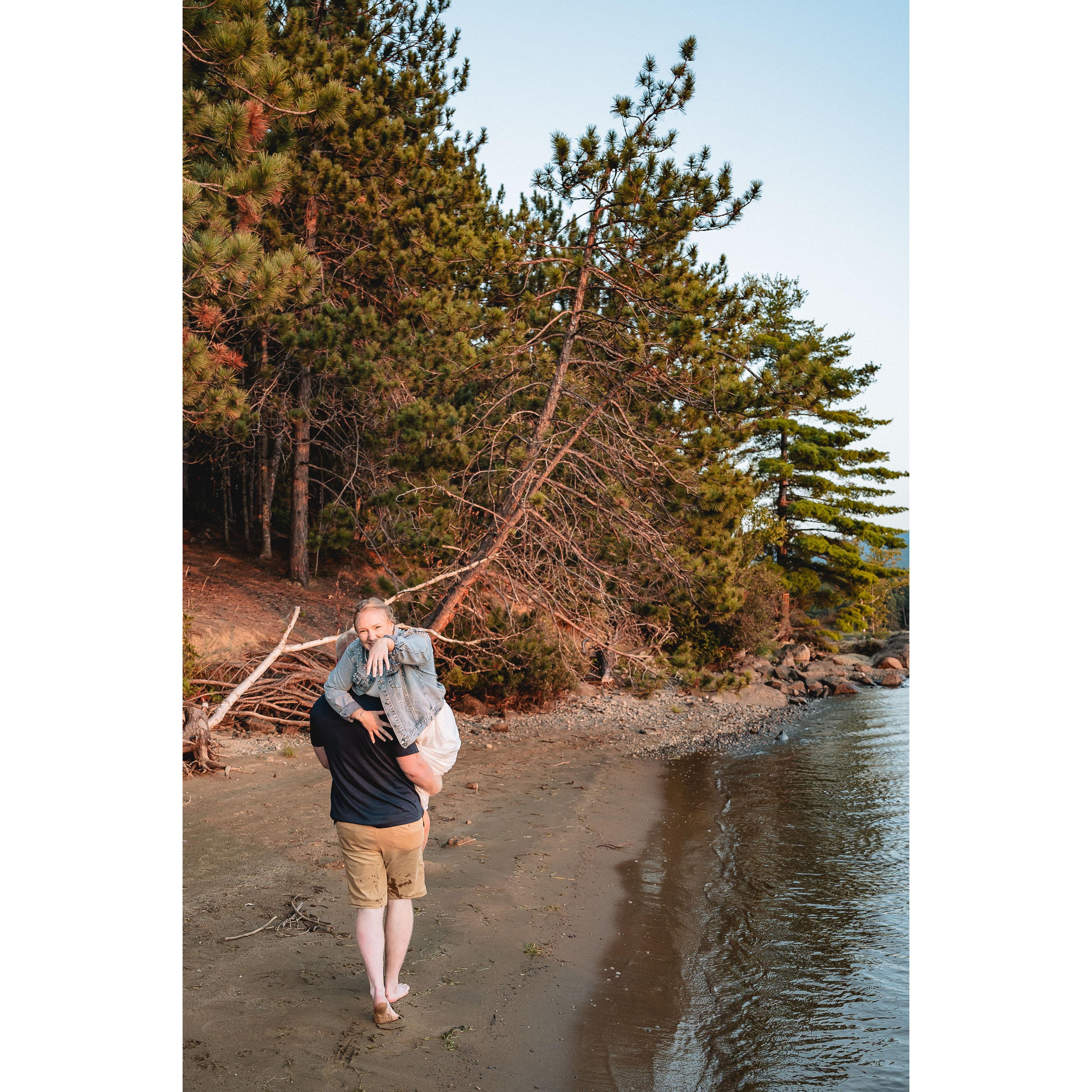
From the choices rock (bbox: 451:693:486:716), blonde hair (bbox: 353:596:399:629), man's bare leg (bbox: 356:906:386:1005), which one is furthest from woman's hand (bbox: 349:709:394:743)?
rock (bbox: 451:693:486:716)

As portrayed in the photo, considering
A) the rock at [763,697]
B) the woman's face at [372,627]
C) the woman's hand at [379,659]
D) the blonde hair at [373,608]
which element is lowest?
the rock at [763,697]

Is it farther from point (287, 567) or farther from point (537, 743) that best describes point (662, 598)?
point (287, 567)

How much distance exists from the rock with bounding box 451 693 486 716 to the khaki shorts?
8.91 meters

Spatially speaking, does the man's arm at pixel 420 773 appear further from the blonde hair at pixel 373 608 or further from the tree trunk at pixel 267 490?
the tree trunk at pixel 267 490

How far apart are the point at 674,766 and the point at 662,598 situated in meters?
2.40

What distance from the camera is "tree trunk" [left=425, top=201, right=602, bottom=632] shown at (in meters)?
9.53

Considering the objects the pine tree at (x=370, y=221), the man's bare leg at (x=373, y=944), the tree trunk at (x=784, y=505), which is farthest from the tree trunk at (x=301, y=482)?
the tree trunk at (x=784, y=505)

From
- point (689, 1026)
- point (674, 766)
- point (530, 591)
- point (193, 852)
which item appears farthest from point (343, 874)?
point (674, 766)

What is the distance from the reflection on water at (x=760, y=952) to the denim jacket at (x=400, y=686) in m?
1.73

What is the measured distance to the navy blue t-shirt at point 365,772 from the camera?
3.34 meters

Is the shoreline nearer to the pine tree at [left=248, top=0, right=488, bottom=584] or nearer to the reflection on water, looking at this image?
the reflection on water

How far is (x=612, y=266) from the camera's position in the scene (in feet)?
32.5

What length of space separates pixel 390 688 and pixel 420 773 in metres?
0.40

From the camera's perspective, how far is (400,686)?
10.8 ft
